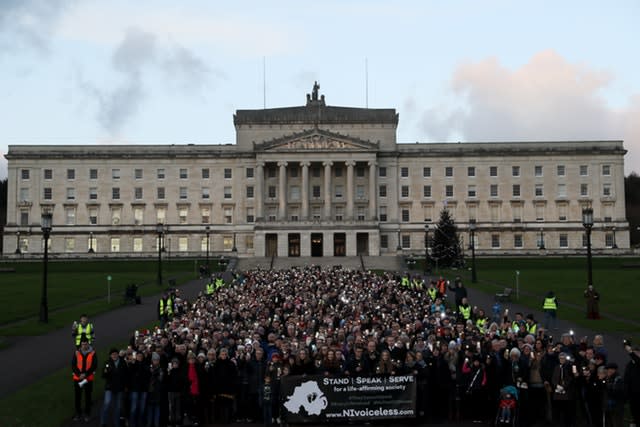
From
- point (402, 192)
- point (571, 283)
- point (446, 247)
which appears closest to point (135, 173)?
point (402, 192)

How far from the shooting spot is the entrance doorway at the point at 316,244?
10038cm

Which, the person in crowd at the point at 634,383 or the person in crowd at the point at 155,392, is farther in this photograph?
the person in crowd at the point at 155,392

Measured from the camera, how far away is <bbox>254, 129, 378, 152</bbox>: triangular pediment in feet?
337

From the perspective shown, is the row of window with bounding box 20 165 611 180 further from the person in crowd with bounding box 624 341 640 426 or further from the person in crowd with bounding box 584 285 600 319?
the person in crowd with bounding box 624 341 640 426

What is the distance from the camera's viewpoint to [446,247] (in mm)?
77938

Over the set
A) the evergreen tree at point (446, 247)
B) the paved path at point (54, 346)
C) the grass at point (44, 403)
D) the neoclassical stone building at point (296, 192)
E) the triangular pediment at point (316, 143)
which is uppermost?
the triangular pediment at point (316, 143)

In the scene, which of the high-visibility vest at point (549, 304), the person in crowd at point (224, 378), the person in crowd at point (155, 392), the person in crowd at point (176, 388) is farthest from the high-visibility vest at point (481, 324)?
the person in crowd at point (155, 392)

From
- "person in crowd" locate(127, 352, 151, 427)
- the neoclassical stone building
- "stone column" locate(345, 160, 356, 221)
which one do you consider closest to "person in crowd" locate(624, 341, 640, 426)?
"person in crowd" locate(127, 352, 151, 427)

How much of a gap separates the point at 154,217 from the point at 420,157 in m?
43.6

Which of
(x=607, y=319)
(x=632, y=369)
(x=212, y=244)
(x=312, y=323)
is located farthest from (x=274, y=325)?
(x=212, y=244)

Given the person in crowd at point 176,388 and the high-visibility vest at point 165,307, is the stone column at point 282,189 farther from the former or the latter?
the person in crowd at point 176,388

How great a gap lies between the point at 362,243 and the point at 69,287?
2140 inches

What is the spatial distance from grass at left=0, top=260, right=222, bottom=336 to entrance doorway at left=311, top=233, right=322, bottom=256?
745 inches

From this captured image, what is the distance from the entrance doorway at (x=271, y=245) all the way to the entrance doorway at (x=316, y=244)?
18.2ft
